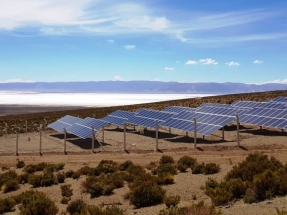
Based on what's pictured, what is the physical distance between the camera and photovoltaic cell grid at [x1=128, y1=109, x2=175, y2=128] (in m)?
31.2

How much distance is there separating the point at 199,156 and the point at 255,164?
288 inches

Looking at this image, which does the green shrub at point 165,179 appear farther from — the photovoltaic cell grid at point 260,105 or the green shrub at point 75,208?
the photovoltaic cell grid at point 260,105

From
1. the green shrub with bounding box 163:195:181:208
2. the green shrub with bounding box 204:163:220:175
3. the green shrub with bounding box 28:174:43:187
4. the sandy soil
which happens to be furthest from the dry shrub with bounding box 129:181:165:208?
the green shrub with bounding box 28:174:43:187

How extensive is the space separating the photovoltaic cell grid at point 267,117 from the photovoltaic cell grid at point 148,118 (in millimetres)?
6625

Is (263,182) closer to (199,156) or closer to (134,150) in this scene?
(199,156)

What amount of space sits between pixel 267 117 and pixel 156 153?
9.31m

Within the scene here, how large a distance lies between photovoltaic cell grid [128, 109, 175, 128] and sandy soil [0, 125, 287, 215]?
3.95 ft

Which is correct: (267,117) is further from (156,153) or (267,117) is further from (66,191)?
(66,191)

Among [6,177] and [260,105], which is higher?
[260,105]

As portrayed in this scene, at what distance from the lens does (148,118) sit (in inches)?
1298

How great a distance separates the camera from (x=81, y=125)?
1241 inches

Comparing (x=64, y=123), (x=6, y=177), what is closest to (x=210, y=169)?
(x=6, y=177)

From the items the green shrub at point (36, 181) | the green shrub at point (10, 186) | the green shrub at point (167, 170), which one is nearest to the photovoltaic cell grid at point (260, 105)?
the green shrub at point (167, 170)

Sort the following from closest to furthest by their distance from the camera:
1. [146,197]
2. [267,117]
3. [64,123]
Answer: [146,197]
[267,117]
[64,123]
